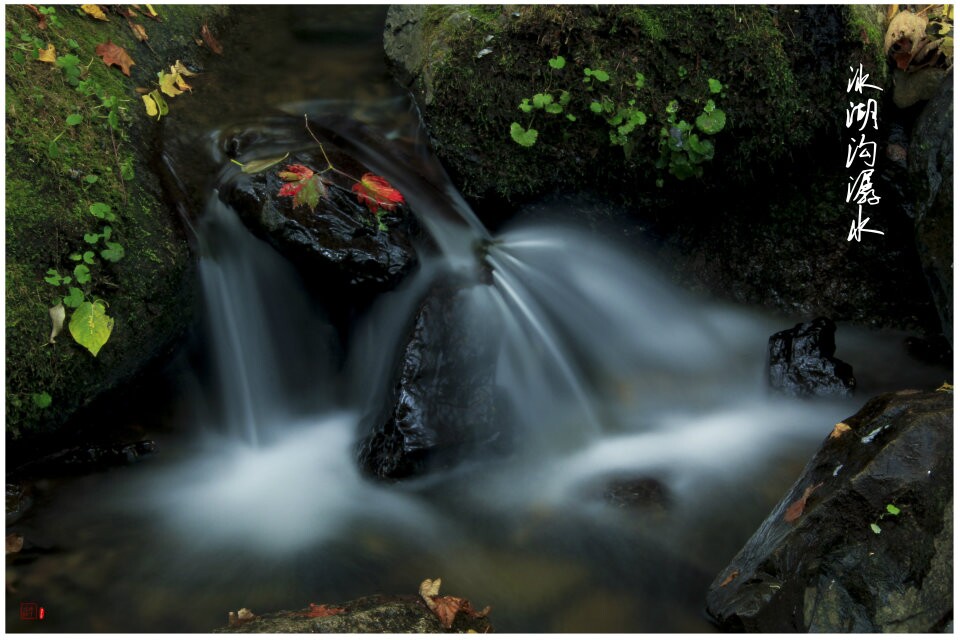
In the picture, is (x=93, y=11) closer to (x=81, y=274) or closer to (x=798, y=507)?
(x=81, y=274)

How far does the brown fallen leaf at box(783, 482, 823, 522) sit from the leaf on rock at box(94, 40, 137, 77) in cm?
488

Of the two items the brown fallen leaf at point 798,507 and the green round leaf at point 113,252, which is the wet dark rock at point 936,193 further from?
the green round leaf at point 113,252

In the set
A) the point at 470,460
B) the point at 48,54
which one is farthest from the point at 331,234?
the point at 48,54

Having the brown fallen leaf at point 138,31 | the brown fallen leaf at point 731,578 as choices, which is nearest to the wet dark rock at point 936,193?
the brown fallen leaf at point 731,578

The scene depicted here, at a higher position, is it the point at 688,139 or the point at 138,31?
the point at 138,31

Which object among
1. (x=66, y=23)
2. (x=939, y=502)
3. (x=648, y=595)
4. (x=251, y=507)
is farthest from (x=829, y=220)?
(x=66, y=23)

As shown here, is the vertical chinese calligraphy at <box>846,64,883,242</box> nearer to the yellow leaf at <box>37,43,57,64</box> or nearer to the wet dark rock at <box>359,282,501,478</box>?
the wet dark rock at <box>359,282,501,478</box>

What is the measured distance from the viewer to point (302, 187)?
422 centimetres

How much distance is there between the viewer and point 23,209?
3668 mm

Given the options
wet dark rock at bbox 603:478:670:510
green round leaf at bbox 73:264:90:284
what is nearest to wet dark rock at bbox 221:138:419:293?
green round leaf at bbox 73:264:90:284

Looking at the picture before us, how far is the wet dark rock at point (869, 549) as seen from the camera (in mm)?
2760

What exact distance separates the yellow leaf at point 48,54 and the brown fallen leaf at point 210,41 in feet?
5.15

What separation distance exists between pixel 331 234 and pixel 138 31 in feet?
8.52

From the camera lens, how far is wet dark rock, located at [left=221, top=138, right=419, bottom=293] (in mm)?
4145
